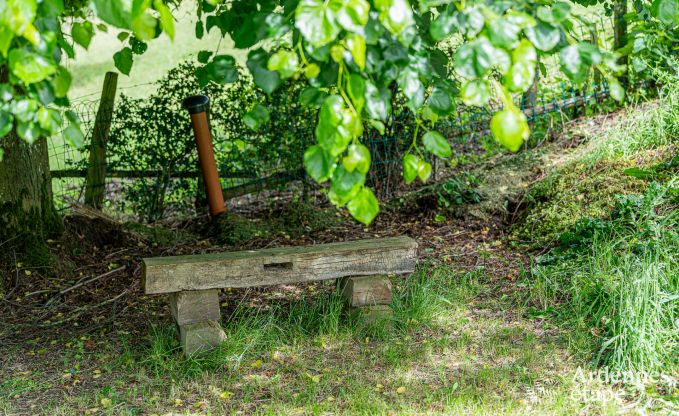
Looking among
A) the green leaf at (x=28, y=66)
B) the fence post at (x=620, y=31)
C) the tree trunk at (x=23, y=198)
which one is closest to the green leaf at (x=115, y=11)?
the green leaf at (x=28, y=66)

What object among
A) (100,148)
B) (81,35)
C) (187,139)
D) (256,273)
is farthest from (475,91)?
(100,148)

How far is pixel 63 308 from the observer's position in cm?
524

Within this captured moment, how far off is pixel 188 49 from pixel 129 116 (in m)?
9.10

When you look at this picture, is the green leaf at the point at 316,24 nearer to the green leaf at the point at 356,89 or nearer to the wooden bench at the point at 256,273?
the green leaf at the point at 356,89

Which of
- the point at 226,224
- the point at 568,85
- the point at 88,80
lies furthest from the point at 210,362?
the point at 88,80

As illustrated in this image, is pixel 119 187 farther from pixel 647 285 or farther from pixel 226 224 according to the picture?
pixel 647 285

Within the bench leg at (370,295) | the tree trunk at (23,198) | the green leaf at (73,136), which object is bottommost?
the bench leg at (370,295)

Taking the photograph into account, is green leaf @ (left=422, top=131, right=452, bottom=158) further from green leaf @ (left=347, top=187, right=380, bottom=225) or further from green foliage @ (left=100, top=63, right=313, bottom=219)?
green foliage @ (left=100, top=63, right=313, bottom=219)

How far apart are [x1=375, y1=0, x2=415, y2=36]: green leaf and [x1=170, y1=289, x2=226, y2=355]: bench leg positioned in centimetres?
268

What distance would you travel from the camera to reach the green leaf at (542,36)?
6.59 feet

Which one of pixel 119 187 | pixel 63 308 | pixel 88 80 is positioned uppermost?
pixel 88 80

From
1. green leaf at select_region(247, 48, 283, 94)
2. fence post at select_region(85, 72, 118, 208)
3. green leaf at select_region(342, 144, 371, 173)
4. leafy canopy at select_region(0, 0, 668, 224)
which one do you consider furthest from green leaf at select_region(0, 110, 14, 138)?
fence post at select_region(85, 72, 118, 208)

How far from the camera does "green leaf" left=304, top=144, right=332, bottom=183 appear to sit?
204cm

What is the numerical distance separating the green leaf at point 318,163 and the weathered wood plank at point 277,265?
2.31 meters
